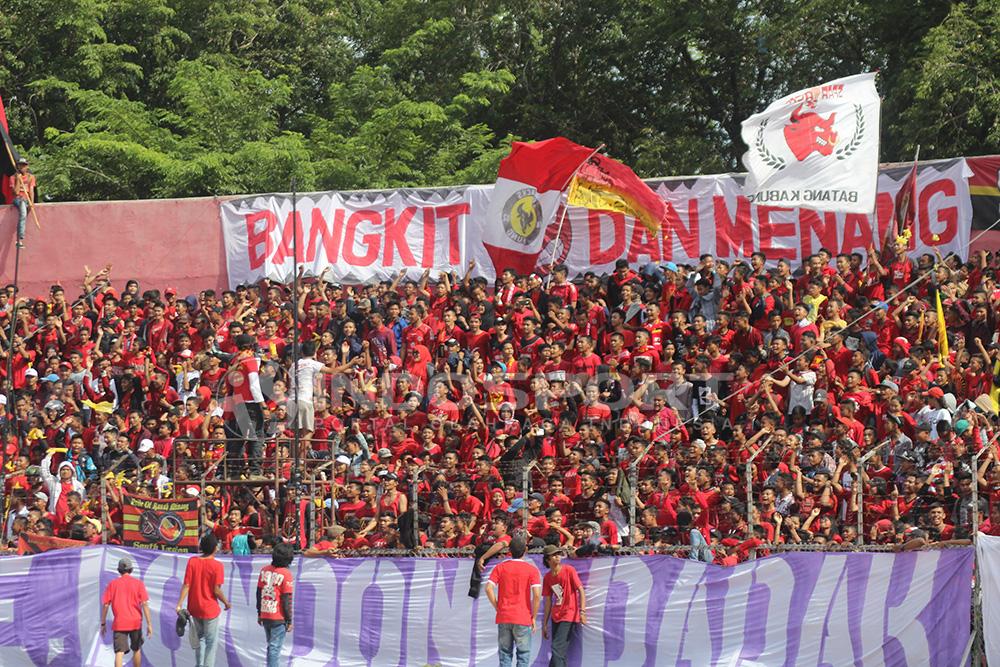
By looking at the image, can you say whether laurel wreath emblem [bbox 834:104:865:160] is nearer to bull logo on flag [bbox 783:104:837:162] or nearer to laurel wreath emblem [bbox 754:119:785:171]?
bull logo on flag [bbox 783:104:837:162]

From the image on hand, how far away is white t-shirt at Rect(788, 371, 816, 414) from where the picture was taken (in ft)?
61.0

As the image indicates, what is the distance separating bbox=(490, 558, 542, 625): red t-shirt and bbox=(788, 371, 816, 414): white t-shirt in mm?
4621

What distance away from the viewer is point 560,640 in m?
15.7

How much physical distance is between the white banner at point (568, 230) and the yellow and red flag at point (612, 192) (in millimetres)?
691

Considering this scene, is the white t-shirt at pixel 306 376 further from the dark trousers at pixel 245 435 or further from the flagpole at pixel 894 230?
the flagpole at pixel 894 230

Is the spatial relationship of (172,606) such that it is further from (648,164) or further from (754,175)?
(648,164)

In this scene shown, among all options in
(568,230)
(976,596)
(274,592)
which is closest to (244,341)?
(568,230)

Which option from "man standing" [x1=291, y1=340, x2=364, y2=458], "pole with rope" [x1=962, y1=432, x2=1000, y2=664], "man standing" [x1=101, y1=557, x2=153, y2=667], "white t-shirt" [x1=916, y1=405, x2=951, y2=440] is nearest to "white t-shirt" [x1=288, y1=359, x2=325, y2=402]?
"man standing" [x1=291, y1=340, x2=364, y2=458]

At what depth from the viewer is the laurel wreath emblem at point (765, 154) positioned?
20.1m

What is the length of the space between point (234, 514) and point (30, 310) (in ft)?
24.9

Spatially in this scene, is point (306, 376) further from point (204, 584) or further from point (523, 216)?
point (204, 584)

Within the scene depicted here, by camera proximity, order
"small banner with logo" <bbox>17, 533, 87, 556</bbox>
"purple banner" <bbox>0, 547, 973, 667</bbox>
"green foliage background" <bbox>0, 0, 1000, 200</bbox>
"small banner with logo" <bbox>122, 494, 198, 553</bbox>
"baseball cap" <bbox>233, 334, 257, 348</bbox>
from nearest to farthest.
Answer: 1. "purple banner" <bbox>0, 547, 973, 667</bbox>
2. "small banner with logo" <bbox>122, 494, 198, 553</bbox>
3. "small banner with logo" <bbox>17, 533, 87, 556</bbox>
4. "baseball cap" <bbox>233, 334, 257, 348</bbox>
5. "green foliage background" <bbox>0, 0, 1000, 200</bbox>

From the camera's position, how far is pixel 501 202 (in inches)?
895

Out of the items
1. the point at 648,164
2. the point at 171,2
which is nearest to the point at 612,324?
the point at 648,164
